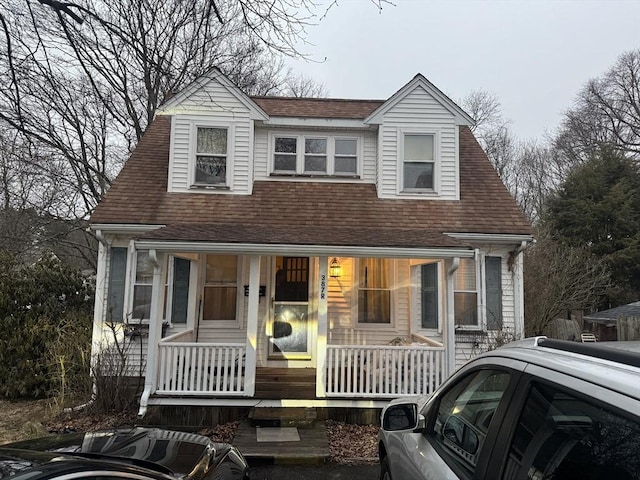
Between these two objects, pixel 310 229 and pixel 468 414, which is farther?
pixel 310 229

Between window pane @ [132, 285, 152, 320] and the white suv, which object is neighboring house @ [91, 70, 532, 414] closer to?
window pane @ [132, 285, 152, 320]

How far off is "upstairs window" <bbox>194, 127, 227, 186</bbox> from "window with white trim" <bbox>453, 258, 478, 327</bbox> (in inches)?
217

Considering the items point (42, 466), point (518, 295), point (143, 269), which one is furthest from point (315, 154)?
point (42, 466)

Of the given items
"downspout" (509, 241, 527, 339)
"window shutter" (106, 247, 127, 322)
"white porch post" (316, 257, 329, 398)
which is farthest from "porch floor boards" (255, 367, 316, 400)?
"downspout" (509, 241, 527, 339)

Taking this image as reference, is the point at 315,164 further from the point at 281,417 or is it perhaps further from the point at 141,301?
the point at 281,417

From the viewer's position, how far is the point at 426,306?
8.63 m

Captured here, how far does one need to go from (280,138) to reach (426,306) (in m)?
5.04

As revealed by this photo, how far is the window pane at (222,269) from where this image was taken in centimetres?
890

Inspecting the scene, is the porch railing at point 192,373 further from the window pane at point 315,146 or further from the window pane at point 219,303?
the window pane at point 315,146

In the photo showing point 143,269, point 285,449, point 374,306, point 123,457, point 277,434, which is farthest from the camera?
point 374,306

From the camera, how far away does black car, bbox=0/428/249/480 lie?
6.32 ft

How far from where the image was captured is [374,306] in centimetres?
898

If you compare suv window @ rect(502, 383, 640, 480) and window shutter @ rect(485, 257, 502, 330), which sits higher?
window shutter @ rect(485, 257, 502, 330)

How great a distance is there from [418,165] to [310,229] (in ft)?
10.4
